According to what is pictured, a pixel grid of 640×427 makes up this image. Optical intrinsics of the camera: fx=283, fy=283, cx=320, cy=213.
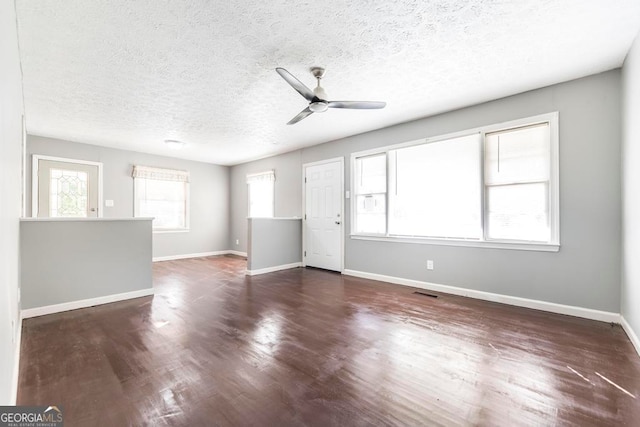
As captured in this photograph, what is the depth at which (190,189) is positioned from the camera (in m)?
7.05

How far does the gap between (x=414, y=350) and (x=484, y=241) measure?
1997 millimetres

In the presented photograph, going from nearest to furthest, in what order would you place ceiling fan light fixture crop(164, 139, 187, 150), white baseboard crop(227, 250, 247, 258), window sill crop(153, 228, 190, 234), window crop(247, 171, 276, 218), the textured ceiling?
1. the textured ceiling
2. ceiling fan light fixture crop(164, 139, 187, 150)
3. window sill crop(153, 228, 190, 234)
4. window crop(247, 171, 276, 218)
5. white baseboard crop(227, 250, 247, 258)

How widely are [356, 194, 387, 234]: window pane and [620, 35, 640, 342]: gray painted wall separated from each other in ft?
8.73

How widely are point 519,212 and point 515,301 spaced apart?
104 centimetres

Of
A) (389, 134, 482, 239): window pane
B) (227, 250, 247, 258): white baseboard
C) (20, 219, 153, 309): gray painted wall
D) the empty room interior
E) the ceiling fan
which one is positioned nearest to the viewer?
the empty room interior

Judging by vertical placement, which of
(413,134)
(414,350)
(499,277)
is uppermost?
(413,134)

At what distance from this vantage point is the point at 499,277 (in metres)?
3.43

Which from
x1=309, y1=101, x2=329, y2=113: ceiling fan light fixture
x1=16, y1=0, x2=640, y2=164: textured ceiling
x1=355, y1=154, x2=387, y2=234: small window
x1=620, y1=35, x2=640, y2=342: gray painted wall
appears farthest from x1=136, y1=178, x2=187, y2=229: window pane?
x1=620, y1=35, x2=640, y2=342: gray painted wall

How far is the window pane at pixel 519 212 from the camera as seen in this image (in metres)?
3.19

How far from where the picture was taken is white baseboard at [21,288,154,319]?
2.96m

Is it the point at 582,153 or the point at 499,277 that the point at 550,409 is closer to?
the point at 499,277

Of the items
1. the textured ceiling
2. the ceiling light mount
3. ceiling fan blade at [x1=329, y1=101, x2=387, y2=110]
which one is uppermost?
the textured ceiling

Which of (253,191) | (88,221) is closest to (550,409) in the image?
(88,221)

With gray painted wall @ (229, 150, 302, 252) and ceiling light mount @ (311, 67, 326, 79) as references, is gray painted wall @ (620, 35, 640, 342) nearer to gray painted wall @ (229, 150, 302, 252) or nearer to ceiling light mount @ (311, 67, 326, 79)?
ceiling light mount @ (311, 67, 326, 79)
